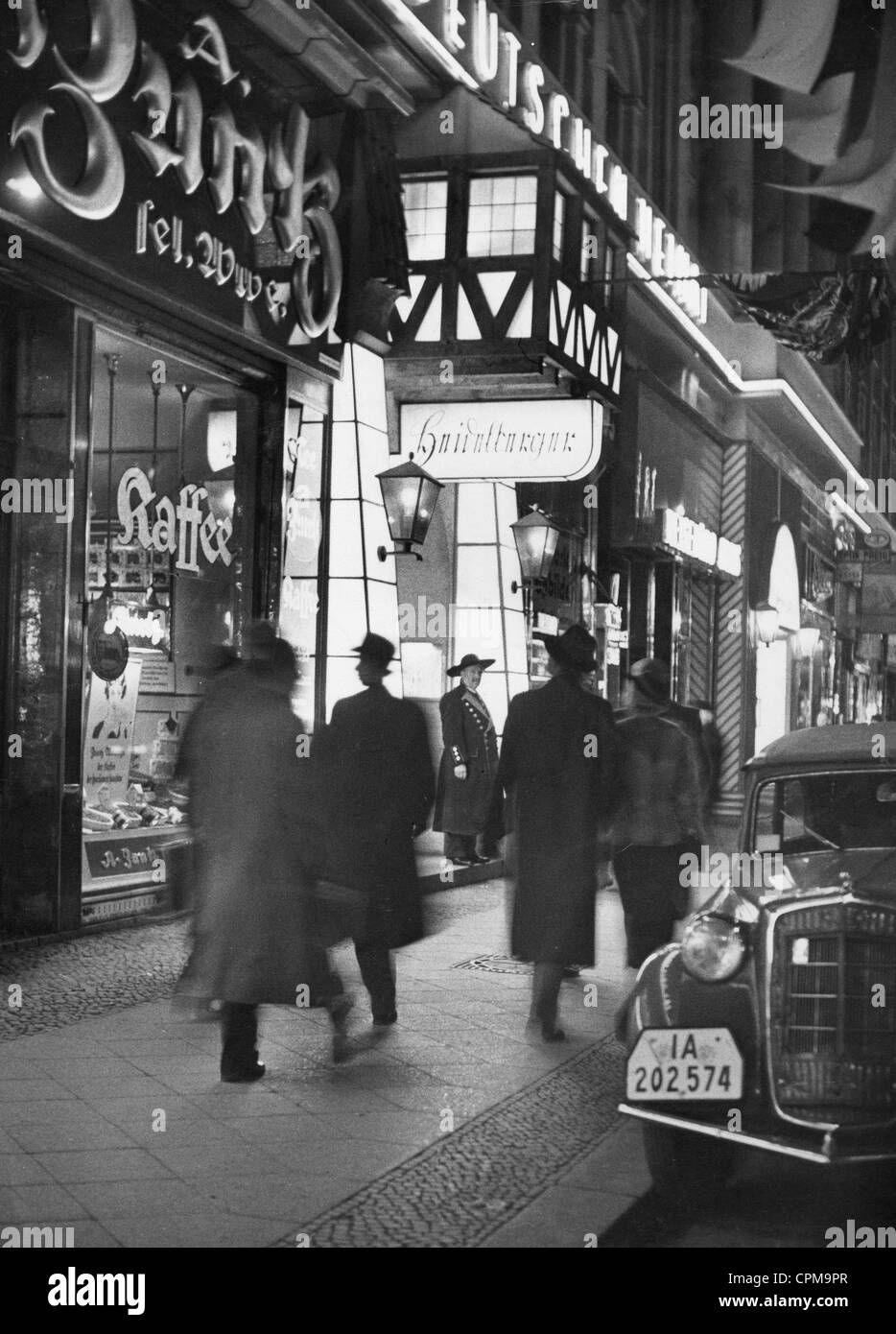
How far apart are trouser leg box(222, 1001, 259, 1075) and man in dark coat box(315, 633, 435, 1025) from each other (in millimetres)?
1096

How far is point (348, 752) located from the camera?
25.9 feet

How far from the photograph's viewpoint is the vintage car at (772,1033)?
526 cm

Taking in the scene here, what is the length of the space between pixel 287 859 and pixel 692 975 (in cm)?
189

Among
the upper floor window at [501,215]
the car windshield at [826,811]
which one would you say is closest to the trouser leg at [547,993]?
the car windshield at [826,811]

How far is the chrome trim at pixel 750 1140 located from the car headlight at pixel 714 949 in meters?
0.46

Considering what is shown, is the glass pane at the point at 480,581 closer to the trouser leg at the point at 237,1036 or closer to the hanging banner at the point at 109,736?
the hanging banner at the point at 109,736

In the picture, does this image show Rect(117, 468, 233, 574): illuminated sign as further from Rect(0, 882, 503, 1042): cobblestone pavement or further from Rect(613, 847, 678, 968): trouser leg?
Rect(613, 847, 678, 968): trouser leg

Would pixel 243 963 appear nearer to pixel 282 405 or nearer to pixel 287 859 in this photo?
pixel 287 859

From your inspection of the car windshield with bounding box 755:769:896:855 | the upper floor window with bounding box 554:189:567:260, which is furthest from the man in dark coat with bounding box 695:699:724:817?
the upper floor window with bounding box 554:189:567:260

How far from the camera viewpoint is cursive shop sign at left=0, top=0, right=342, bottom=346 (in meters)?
8.83

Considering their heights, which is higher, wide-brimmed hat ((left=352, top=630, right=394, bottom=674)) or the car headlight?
wide-brimmed hat ((left=352, top=630, right=394, bottom=674))

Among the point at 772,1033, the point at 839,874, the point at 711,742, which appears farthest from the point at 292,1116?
the point at 711,742

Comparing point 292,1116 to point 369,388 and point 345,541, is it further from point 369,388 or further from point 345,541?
point 369,388

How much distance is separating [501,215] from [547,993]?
8.62m
